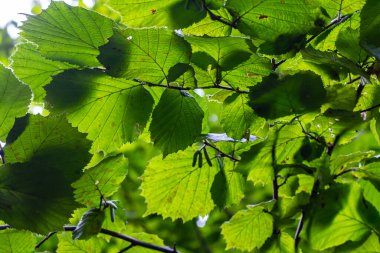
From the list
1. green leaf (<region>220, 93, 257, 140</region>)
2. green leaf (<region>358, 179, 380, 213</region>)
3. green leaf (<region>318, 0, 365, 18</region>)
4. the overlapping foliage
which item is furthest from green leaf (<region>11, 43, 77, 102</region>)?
green leaf (<region>358, 179, 380, 213</region>)

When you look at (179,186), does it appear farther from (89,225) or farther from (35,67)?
(35,67)

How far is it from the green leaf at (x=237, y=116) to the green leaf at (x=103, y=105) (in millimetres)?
108

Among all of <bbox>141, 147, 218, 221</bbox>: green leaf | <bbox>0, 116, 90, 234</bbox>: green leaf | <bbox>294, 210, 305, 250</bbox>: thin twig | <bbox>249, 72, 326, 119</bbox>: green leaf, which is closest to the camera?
<bbox>0, 116, 90, 234</bbox>: green leaf

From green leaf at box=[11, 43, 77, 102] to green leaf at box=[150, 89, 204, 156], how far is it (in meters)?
0.14

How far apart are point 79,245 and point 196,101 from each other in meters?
0.37

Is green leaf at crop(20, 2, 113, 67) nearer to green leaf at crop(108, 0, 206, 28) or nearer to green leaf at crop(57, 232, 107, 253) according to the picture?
green leaf at crop(108, 0, 206, 28)

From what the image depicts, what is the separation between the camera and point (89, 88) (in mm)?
624

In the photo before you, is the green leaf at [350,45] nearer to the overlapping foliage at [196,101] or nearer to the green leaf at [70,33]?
the overlapping foliage at [196,101]

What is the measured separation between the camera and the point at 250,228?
2.60 feet

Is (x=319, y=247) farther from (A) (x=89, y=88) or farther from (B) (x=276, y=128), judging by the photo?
(A) (x=89, y=88)

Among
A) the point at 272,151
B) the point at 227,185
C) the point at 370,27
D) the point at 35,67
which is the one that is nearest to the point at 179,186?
Result: the point at 227,185

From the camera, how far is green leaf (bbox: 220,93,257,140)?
656mm

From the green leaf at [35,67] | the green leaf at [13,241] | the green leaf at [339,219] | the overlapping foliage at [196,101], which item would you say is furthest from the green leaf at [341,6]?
the green leaf at [13,241]

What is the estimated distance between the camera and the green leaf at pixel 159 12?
0.58 metres
